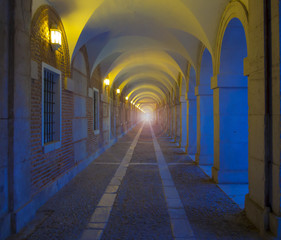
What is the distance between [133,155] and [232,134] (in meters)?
5.14

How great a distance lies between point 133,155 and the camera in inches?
404

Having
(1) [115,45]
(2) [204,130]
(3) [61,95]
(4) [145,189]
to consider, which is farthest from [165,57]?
(4) [145,189]

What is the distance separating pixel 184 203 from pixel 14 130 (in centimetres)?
328

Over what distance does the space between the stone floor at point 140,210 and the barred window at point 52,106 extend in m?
1.29

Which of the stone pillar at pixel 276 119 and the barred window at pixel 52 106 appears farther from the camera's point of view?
the barred window at pixel 52 106

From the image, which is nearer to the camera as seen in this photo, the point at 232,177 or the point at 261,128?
the point at 261,128

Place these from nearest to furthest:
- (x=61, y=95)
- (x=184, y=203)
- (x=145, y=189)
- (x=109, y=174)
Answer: (x=184, y=203)
(x=145, y=189)
(x=61, y=95)
(x=109, y=174)

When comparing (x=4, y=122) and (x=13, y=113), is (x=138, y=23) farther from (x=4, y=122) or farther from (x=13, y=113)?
(x=4, y=122)

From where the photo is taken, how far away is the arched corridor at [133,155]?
11.2 feet

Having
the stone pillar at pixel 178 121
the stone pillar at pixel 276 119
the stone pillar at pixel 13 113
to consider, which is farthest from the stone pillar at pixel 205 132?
the stone pillar at pixel 178 121

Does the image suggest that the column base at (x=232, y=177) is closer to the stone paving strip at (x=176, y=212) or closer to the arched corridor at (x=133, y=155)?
the arched corridor at (x=133, y=155)

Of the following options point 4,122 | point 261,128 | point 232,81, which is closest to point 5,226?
point 4,122

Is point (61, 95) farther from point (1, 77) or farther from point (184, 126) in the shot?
point (184, 126)

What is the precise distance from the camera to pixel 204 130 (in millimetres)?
8336
